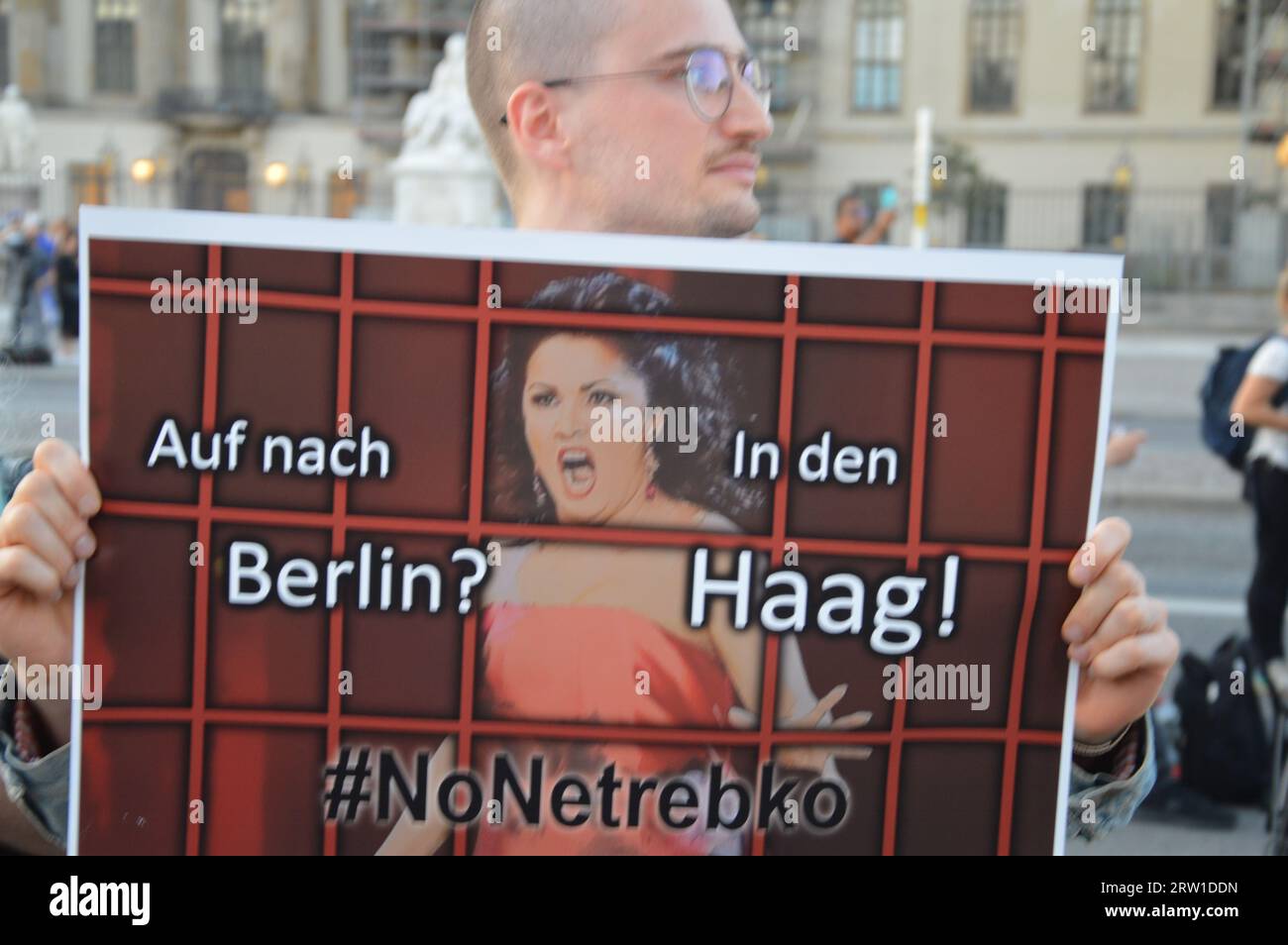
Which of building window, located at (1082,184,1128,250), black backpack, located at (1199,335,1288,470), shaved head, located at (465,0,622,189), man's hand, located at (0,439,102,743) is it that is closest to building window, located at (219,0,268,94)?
building window, located at (1082,184,1128,250)

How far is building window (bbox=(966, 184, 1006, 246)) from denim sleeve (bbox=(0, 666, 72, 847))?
25985 mm

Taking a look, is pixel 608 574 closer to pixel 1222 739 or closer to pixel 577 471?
pixel 577 471

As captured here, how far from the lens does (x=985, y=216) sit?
88.2 ft

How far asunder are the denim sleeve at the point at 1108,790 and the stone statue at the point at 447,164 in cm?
1313

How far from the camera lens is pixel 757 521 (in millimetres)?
1454

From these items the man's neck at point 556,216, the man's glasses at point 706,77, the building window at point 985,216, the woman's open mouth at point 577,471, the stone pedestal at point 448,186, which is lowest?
the woman's open mouth at point 577,471

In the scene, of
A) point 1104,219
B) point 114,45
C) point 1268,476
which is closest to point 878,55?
point 1104,219

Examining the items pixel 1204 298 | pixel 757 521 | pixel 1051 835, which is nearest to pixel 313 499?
pixel 757 521

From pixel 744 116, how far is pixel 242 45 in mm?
35080

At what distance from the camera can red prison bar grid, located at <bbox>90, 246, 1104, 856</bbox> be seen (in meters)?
1.42

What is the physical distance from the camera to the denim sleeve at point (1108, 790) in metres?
1.59

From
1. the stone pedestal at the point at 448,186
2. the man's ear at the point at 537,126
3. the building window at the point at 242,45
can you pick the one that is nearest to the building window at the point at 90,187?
the building window at the point at 242,45

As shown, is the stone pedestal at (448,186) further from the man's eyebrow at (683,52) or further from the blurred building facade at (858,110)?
the man's eyebrow at (683,52)

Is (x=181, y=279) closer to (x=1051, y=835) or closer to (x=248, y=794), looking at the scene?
(x=248, y=794)
